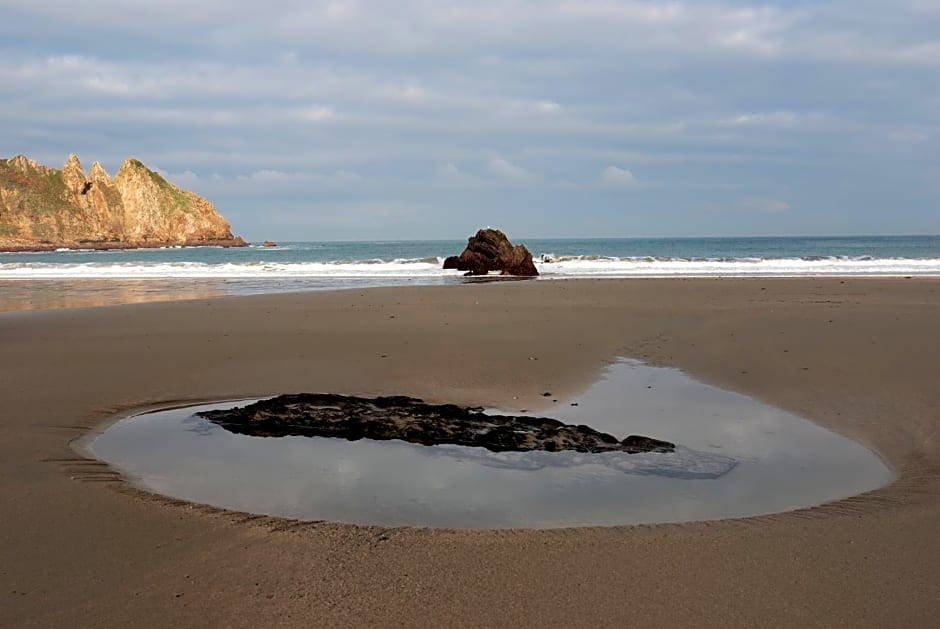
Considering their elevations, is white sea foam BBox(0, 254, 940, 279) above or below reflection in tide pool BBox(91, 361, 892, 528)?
above

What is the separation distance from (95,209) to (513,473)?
12365 cm

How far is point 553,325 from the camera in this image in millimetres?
13172

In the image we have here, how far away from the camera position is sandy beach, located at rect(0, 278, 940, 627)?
3.12 metres

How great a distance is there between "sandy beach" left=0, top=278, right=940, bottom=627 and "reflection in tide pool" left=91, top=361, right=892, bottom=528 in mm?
266

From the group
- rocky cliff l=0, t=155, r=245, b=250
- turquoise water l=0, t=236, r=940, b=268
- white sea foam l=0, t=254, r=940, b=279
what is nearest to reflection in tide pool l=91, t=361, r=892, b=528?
white sea foam l=0, t=254, r=940, b=279

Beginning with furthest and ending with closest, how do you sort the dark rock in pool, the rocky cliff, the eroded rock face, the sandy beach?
1. the rocky cliff
2. the eroded rock face
3. the dark rock in pool
4. the sandy beach

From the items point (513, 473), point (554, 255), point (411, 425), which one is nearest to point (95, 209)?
point (554, 255)

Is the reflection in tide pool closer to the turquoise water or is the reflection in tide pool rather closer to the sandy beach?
the sandy beach

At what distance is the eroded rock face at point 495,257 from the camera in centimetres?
3141

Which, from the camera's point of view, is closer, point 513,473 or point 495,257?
point 513,473

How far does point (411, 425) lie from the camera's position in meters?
6.46

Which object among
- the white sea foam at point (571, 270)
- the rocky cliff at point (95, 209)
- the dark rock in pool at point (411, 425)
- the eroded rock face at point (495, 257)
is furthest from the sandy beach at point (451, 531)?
the rocky cliff at point (95, 209)

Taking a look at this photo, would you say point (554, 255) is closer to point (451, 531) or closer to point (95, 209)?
point (451, 531)

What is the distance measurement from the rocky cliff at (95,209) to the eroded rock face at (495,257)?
294ft
